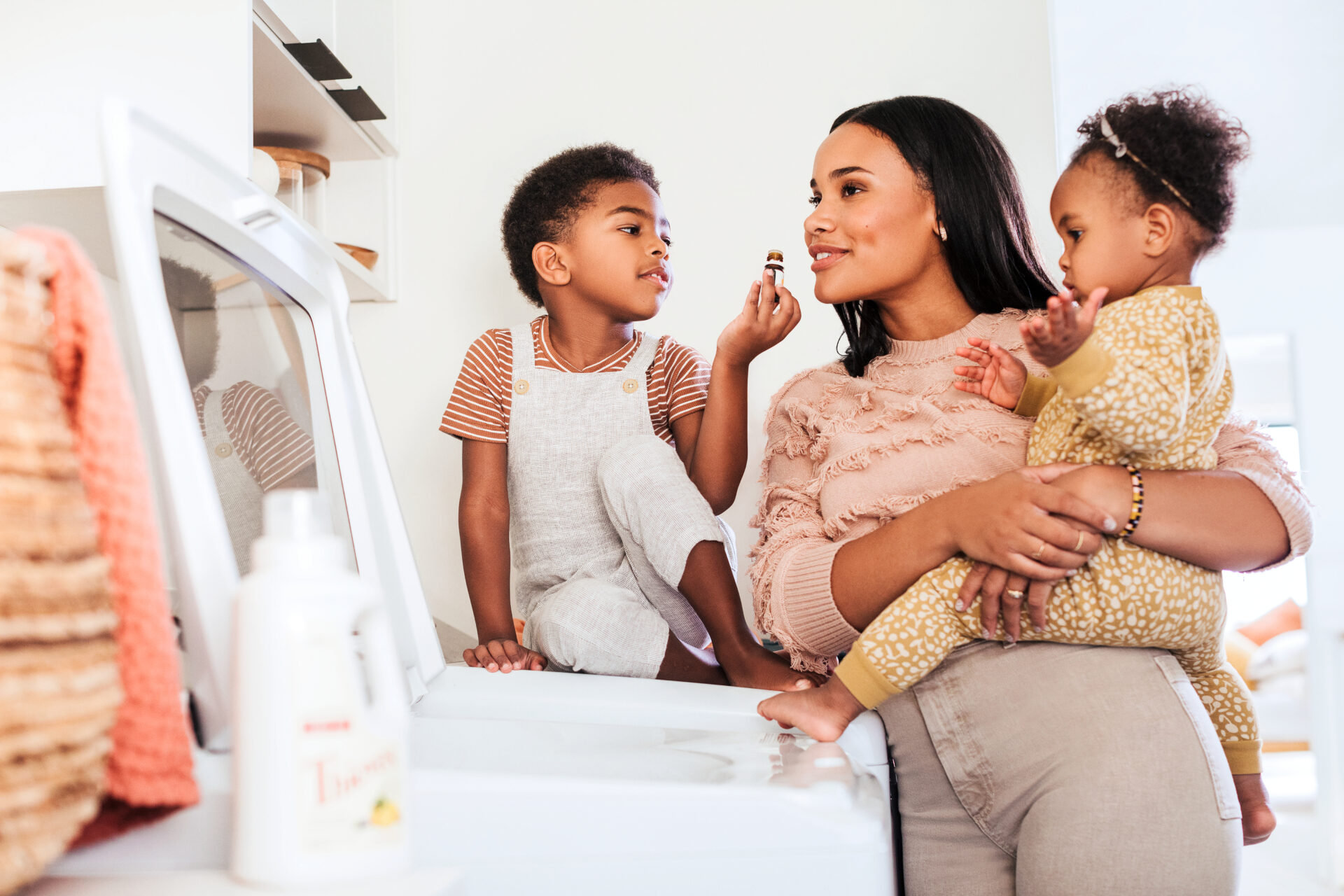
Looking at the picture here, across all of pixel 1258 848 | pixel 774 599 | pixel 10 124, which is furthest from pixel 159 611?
pixel 1258 848

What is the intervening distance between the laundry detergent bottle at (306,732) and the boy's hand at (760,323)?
0.88 meters

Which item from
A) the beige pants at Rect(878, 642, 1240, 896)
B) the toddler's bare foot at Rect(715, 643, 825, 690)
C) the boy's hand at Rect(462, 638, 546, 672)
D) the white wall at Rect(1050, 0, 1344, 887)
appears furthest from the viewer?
the white wall at Rect(1050, 0, 1344, 887)

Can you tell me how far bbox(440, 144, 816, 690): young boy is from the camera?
1.12 m

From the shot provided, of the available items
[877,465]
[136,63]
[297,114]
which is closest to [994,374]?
[877,465]

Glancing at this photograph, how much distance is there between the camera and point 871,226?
43.6 inches

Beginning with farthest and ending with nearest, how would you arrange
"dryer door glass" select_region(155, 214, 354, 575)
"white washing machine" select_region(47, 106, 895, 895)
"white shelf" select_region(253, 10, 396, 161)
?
"white shelf" select_region(253, 10, 396, 161) → "dryer door glass" select_region(155, 214, 354, 575) → "white washing machine" select_region(47, 106, 895, 895)

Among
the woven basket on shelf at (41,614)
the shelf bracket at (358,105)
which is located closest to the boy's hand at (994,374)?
the woven basket on shelf at (41,614)

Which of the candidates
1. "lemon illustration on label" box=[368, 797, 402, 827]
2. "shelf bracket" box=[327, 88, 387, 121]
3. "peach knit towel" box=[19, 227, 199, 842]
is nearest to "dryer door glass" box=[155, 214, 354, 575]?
"peach knit towel" box=[19, 227, 199, 842]

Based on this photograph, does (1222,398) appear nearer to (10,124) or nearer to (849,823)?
(849,823)

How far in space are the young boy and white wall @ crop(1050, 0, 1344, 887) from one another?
2.20 feet

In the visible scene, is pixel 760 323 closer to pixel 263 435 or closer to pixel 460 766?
pixel 263 435

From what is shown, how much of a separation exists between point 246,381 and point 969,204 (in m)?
0.83

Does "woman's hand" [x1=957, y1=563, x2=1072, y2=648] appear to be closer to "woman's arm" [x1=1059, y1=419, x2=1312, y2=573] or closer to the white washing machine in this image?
"woman's arm" [x1=1059, y1=419, x2=1312, y2=573]

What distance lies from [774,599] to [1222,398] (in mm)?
467
